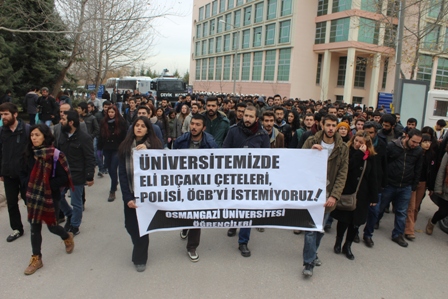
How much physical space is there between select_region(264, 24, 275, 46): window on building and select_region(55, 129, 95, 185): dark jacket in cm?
4393

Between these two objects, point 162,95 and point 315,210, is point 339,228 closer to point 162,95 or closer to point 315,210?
point 315,210

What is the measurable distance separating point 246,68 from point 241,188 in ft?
162

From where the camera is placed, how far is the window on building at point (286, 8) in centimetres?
4222

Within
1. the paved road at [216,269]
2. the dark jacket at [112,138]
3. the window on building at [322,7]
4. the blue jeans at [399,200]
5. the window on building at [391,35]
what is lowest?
the paved road at [216,269]

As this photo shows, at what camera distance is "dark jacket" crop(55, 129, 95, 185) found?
466cm

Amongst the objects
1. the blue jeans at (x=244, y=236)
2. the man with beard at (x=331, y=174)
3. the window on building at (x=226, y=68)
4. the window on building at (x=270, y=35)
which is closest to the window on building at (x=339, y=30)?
the window on building at (x=270, y=35)

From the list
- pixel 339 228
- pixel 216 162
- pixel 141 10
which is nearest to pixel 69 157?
pixel 216 162

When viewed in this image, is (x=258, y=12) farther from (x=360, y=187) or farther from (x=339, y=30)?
(x=360, y=187)

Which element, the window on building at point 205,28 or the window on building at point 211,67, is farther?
the window on building at point 205,28

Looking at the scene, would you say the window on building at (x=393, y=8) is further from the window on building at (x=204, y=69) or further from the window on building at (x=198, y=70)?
the window on building at (x=198, y=70)

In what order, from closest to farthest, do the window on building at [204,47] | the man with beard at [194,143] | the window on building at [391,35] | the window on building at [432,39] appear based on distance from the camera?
the man with beard at [194,143] → the window on building at [432,39] → the window on building at [391,35] → the window on building at [204,47]

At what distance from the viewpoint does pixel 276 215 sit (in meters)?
4.14

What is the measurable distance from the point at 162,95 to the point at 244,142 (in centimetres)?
2371

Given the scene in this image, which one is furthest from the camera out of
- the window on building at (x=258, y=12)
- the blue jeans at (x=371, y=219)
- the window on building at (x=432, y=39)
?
the window on building at (x=258, y=12)
